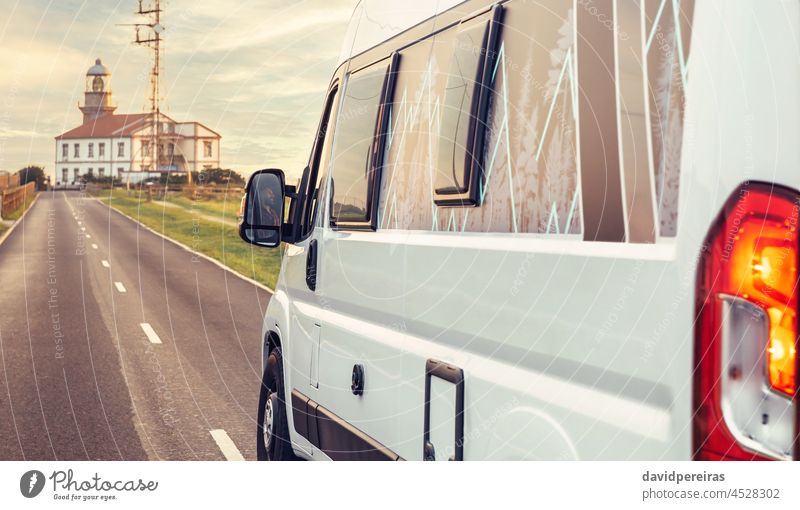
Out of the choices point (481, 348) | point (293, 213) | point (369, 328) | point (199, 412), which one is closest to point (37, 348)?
point (199, 412)

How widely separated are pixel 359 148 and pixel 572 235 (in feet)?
6.14

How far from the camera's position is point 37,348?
428 inches

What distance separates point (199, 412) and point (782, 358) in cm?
625

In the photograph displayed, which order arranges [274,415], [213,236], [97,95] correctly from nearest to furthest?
1. [274,415]
2. [97,95]
3. [213,236]

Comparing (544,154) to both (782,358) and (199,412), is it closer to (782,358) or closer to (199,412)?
(782,358)

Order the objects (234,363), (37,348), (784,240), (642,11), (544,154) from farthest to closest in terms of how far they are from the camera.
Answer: (37,348) < (234,363) < (544,154) < (642,11) < (784,240)

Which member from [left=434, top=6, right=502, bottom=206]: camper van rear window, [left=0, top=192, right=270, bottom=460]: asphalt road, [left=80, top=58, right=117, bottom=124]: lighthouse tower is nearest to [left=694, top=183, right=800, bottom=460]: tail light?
[left=434, top=6, right=502, bottom=206]: camper van rear window

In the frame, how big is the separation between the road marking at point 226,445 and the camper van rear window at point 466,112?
3523 millimetres

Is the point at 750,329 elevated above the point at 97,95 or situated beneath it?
situated beneath

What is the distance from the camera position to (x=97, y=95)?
5.95 m

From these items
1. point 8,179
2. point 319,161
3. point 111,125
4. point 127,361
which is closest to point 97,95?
point 111,125

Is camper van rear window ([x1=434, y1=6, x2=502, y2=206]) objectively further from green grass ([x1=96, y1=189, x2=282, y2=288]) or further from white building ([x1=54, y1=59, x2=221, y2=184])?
green grass ([x1=96, y1=189, x2=282, y2=288])

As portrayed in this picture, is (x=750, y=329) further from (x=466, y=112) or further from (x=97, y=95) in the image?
(x=97, y=95)

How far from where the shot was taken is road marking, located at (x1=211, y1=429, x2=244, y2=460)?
20.4 ft
